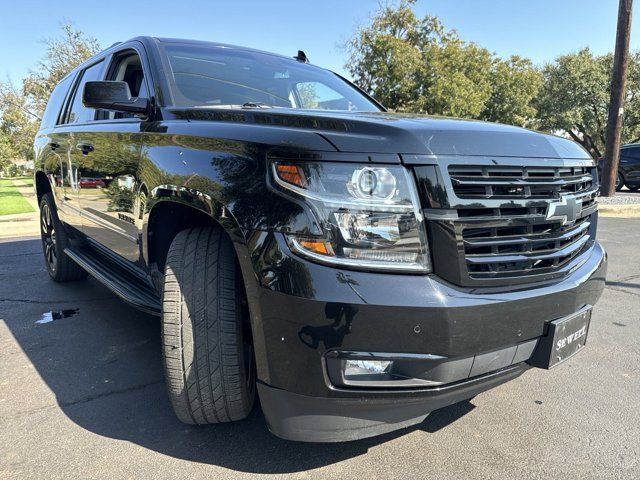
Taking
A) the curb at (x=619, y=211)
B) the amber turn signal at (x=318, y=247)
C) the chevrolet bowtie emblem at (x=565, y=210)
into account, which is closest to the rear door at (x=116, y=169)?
the amber turn signal at (x=318, y=247)

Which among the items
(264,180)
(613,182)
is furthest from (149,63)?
(613,182)

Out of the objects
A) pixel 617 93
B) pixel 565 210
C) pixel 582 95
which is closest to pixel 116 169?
pixel 565 210

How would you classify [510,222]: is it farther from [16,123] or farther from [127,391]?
[16,123]

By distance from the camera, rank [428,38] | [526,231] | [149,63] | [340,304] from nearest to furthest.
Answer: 1. [340,304]
2. [526,231]
3. [149,63]
4. [428,38]

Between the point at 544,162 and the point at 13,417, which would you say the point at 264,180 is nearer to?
the point at 544,162

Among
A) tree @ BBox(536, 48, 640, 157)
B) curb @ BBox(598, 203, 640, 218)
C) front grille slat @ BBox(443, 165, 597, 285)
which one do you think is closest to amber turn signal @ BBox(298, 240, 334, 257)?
front grille slat @ BBox(443, 165, 597, 285)

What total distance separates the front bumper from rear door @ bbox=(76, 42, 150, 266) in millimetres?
1208

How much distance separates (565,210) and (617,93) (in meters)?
→ 13.1

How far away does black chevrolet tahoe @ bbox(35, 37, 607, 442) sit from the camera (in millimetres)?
1575

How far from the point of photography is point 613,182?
13375 mm

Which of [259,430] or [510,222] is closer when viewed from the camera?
[510,222]

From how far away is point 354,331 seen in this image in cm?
154

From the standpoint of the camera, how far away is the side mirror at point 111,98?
8.10 feet

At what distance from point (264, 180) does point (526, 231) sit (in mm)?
1030
